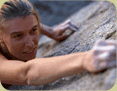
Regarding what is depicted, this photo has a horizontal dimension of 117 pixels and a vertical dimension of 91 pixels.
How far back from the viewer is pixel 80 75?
471 millimetres

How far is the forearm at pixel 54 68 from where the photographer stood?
1.39 feet

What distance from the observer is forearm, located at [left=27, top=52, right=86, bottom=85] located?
1.39 feet

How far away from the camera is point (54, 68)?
1.45 ft

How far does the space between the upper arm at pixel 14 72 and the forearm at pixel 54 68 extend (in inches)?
1.2

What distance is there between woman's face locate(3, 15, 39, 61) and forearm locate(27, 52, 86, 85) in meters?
0.20

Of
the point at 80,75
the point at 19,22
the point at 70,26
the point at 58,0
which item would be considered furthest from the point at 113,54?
the point at 58,0

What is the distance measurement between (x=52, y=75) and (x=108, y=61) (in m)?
0.21

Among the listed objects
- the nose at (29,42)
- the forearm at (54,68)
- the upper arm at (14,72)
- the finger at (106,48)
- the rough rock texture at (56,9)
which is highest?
the finger at (106,48)

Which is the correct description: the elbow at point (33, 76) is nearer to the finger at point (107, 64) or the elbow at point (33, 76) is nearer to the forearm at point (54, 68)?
the forearm at point (54, 68)

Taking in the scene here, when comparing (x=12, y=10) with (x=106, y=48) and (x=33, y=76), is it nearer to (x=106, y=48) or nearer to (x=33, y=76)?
(x=33, y=76)

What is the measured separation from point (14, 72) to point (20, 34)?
208mm

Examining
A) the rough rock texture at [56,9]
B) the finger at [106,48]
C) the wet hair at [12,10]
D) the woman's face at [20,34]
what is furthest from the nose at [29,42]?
the rough rock texture at [56,9]

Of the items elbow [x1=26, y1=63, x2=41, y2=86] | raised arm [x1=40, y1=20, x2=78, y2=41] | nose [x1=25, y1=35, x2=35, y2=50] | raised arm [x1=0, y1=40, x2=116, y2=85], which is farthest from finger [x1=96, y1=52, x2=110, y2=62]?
raised arm [x1=40, y1=20, x2=78, y2=41]

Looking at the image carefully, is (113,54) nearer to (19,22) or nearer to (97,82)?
(97,82)
